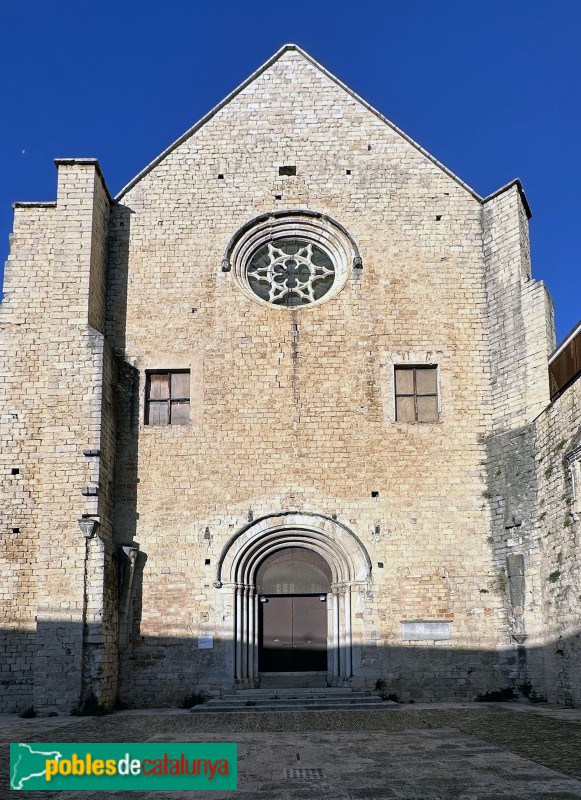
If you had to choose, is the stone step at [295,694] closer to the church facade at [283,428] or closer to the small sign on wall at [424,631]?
the church facade at [283,428]

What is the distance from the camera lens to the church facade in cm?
1205

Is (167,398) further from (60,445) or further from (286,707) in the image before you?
(286,707)

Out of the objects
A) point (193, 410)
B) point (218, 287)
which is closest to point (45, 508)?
point (193, 410)

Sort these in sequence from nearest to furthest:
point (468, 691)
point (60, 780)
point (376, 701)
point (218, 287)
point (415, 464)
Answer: point (60, 780) → point (376, 701) → point (468, 691) → point (415, 464) → point (218, 287)

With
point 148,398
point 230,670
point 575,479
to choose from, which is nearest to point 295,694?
point 230,670

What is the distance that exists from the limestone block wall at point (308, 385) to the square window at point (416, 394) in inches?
7.2

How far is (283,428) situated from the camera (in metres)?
13.2

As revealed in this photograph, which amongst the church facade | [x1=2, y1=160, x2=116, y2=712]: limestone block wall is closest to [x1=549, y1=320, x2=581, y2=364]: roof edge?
the church facade

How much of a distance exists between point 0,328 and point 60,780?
28.1ft

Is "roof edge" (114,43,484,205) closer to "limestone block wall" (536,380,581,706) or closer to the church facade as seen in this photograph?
the church facade

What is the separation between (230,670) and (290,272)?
21.7 ft

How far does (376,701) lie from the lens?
11.4m

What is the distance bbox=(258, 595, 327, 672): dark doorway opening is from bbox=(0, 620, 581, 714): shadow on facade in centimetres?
105

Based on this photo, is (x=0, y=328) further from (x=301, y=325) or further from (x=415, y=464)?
Result: (x=415, y=464)
